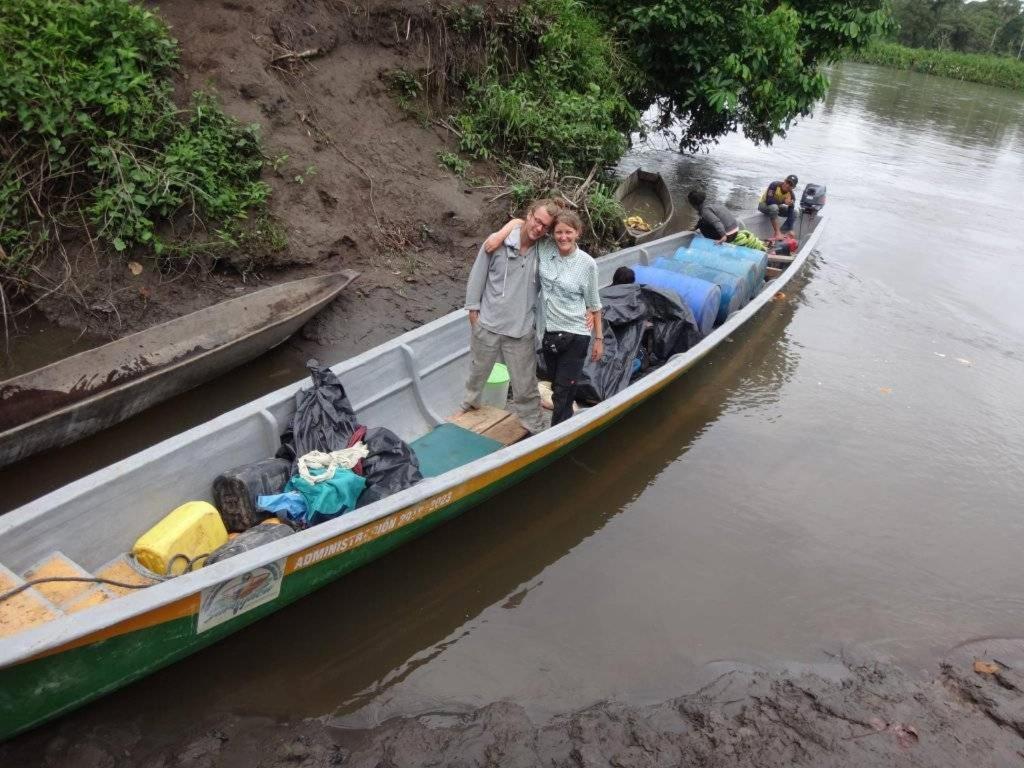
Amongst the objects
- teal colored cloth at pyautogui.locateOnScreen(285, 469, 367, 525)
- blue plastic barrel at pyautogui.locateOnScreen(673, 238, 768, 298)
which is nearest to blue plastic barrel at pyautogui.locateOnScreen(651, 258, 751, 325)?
blue plastic barrel at pyautogui.locateOnScreen(673, 238, 768, 298)

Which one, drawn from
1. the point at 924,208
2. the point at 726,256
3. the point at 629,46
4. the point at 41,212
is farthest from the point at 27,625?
the point at 924,208

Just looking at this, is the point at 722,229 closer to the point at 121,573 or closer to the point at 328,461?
the point at 328,461

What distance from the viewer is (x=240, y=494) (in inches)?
148

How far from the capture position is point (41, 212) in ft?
19.2

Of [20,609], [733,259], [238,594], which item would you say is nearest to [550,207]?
[238,594]

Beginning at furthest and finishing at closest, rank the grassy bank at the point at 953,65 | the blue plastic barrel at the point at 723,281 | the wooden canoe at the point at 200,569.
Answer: the grassy bank at the point at 953,65 < the blue plastic barrel at the point at 723,281 < the wooden canoe at the point at 200,569

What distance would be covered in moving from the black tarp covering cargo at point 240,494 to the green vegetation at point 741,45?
8486mm

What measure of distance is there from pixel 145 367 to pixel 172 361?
200 mm

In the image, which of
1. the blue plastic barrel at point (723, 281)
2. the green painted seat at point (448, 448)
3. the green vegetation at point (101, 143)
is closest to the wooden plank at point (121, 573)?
the green painted seat at point (448, 448)

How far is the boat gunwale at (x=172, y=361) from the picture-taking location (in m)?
4.52

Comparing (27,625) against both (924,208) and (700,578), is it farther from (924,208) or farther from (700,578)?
(924,208)

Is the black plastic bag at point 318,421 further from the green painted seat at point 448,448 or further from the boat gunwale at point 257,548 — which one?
the green painted seat at point 448,448

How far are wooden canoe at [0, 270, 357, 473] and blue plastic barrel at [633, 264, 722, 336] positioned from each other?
2.63 meters

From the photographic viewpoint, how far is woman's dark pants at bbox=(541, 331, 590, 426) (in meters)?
4.40
